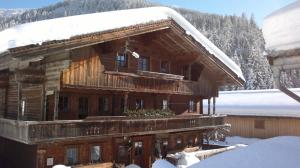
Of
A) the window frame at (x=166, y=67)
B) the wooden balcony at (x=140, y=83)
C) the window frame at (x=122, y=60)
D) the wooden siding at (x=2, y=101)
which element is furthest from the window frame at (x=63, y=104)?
the window frame at (x=166, y=67)

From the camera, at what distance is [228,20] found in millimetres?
165000

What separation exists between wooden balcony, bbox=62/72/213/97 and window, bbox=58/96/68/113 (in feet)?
7.33

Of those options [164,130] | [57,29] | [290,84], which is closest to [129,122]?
[164,130]

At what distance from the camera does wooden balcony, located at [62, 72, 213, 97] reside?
21184mm

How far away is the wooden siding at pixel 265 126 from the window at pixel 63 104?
24.5 metres

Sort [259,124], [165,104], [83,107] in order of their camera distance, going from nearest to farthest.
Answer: [83,107]
[165,104]
[259,124]

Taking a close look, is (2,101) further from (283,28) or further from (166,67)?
(283,28)

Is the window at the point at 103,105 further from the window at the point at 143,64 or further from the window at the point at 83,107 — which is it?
the window at the point at 143,64

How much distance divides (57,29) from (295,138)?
17430 mm

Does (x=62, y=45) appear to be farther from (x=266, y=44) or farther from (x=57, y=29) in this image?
(x=266, y=44)

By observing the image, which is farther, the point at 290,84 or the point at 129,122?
the point at 290,84

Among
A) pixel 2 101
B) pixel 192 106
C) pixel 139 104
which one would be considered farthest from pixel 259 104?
pixel 2 101

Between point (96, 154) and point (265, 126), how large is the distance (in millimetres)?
23327

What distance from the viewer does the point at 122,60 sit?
81.5 feet
